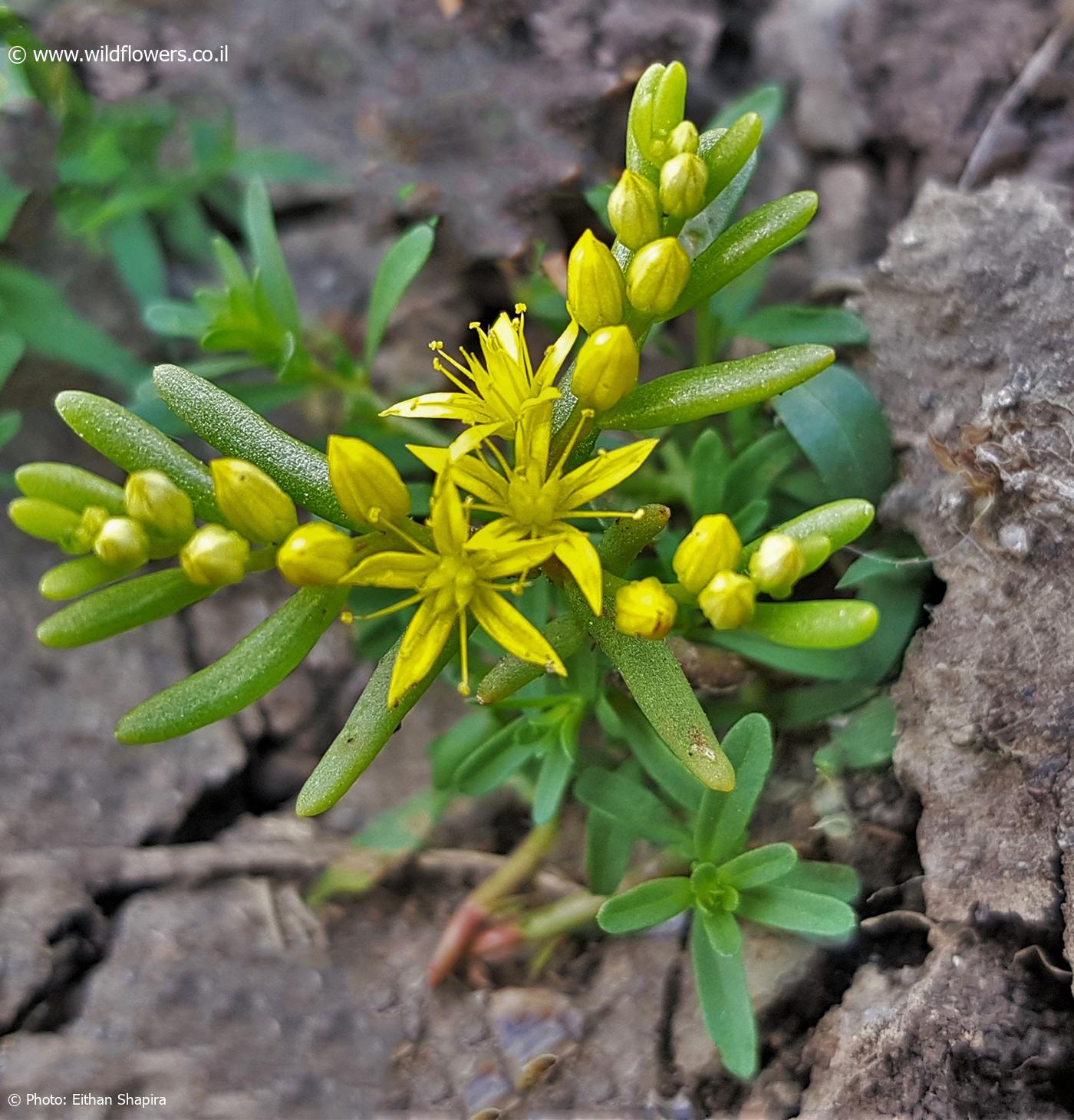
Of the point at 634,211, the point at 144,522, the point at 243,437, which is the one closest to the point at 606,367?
the point at 634,211

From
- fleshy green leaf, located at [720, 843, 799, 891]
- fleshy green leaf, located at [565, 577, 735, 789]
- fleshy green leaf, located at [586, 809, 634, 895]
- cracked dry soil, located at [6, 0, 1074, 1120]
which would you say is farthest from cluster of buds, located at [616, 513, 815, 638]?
fleshy green leaf, located at [586, 809, 634, 895]

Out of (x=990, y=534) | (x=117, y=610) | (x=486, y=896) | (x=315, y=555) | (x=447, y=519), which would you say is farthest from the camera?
(x=486, y=896)

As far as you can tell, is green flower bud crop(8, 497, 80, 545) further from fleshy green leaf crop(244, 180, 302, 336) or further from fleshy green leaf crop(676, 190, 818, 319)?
fleshy green leaf crop(676, 190, 818, 319)

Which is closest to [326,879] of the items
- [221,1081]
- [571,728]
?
[221,1081]

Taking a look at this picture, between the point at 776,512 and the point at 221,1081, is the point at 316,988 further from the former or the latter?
the point at 776,512

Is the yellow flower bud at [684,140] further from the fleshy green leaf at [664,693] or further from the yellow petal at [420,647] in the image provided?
the yellow petal at [420,647]

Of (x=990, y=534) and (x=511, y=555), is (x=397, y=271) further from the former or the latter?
(x=990, y=534)
